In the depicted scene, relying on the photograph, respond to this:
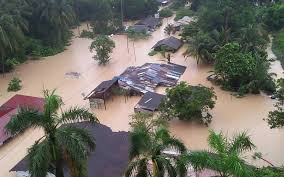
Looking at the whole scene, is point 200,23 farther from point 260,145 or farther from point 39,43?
point 260,145

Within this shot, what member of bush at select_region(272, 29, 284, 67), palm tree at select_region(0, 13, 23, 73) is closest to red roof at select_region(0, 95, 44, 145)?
palm tree at select_region(0, 13, 23, 73)

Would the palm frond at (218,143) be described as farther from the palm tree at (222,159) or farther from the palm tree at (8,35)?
the palm tree at (8,35)

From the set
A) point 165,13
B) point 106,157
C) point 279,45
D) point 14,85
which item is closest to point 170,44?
point 279,45

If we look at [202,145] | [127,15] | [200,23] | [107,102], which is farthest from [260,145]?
[127,15]

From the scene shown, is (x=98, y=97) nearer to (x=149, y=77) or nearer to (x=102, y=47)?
(x=149, y=77)

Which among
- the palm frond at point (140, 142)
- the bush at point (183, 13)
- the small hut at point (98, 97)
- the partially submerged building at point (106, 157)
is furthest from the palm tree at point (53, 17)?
the palm frond at point (140, 142)

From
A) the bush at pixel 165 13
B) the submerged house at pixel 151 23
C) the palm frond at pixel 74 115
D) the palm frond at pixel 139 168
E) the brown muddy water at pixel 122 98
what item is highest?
the palm frond at pixel 74 115
